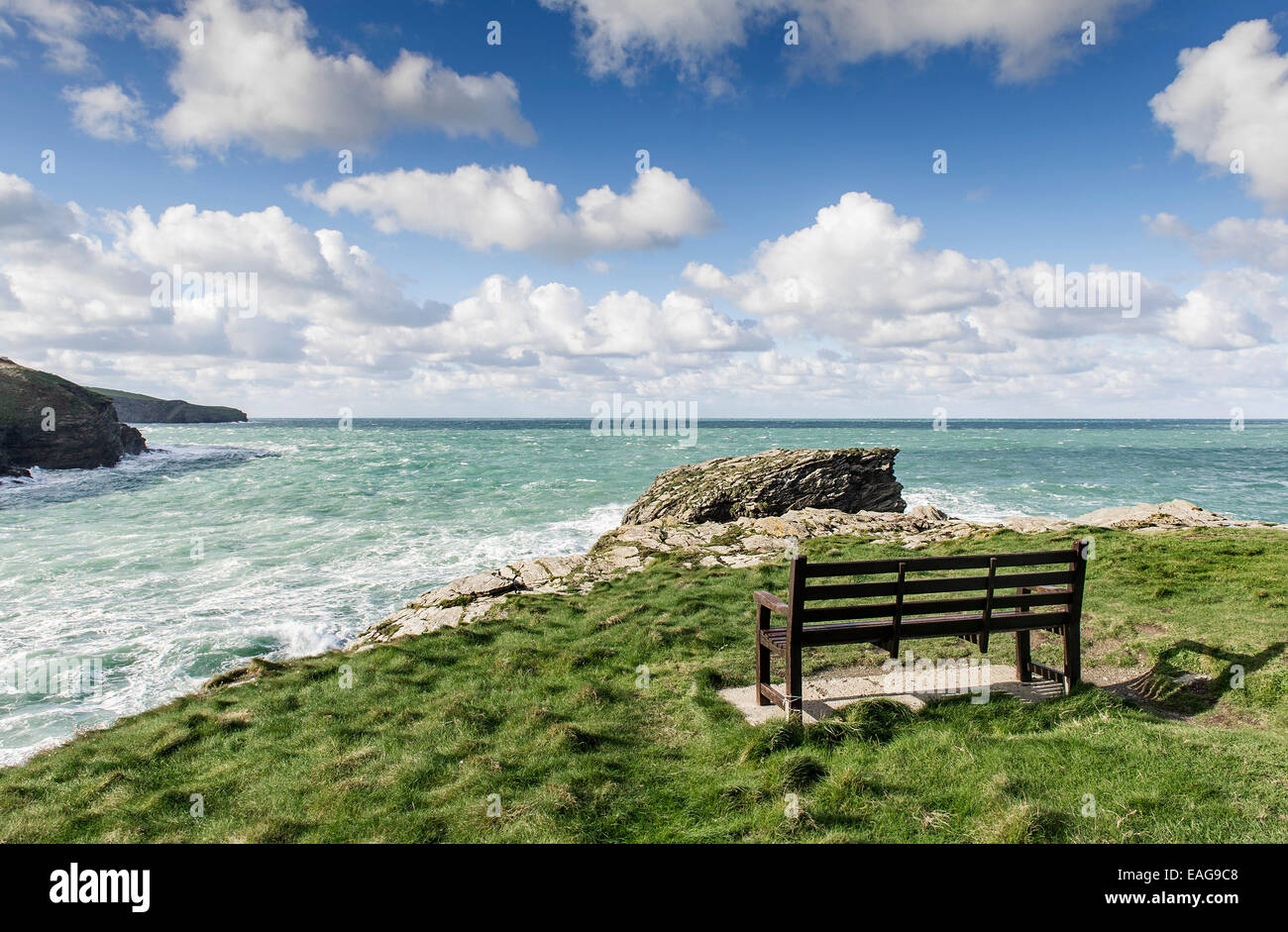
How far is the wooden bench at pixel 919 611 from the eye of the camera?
7.31 meters

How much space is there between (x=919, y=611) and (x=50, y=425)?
78.0 metres

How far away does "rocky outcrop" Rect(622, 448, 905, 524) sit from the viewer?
26172 mm

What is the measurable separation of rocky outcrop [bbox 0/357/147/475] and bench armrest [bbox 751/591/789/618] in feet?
222

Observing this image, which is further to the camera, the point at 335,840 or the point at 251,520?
the point at 251,520

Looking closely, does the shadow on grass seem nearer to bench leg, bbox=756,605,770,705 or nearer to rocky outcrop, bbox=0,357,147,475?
bench leg, bbox=756,605,770,705

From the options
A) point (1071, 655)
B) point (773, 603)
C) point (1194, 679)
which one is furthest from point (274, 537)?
point (1194, 679)

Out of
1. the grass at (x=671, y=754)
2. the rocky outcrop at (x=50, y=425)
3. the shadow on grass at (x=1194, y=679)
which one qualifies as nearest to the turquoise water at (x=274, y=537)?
the rocky outcrop at (x=50, y=425)

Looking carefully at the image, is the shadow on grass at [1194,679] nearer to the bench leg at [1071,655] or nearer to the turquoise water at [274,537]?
the bench leg at [1071,655]

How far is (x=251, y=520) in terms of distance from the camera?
3038cm

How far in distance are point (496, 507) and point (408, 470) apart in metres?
23.4

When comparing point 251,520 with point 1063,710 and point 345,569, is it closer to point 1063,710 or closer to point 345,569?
point 345,569

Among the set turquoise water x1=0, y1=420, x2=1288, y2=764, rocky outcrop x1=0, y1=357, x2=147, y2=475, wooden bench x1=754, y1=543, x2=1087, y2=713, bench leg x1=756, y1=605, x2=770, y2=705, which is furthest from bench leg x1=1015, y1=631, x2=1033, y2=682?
rocky outcrop x1=0, y1=357, x2=147, y2=475
